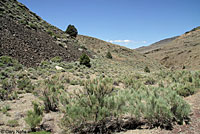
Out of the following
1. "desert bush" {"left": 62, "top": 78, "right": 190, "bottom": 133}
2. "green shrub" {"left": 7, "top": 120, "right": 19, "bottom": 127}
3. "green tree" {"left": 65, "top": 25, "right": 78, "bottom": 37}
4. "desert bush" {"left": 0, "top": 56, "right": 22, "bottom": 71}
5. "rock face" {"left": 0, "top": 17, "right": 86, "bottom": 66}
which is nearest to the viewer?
"desert bush" {"left": 62, "top": 78, "right": 190, "bottom": 133}

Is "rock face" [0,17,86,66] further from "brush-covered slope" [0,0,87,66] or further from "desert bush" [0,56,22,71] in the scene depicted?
"desert bush" [0,56,22,71]

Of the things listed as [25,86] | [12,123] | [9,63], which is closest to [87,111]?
[12,123]

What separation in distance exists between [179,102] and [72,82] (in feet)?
26.1

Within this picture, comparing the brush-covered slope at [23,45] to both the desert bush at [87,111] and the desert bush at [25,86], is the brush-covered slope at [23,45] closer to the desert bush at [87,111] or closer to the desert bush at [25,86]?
the desert bush at [25,86]

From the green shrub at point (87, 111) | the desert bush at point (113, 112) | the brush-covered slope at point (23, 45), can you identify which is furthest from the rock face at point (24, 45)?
the desert bush at point (113, 112)

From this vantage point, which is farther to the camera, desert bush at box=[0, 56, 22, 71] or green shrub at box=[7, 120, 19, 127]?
desert bush at box=[0, 56, 22, 71]

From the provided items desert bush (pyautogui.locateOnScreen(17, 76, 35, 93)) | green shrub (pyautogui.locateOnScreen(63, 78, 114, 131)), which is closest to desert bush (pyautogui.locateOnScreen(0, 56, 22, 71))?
desert bush (pyautogui.locateOnScreen(17, 76, 35, 93))

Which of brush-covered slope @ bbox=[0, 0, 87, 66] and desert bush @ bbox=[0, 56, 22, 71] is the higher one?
brush-covered slope @ bbox=[0, 0, 87, 66]

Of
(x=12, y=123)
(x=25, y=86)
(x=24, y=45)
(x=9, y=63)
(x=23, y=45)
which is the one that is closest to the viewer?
(x=12, y=123)

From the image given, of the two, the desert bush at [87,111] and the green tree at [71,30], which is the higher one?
the green tree at [71,30]

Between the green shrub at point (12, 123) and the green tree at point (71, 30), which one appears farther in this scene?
the green tree at point (71, 30)

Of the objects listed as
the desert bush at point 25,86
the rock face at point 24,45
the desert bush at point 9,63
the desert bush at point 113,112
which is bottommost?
the desert bush at point 113,112

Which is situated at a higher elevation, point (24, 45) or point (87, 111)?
point (24, 45)

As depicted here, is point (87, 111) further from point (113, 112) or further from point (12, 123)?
point (12, 123)
